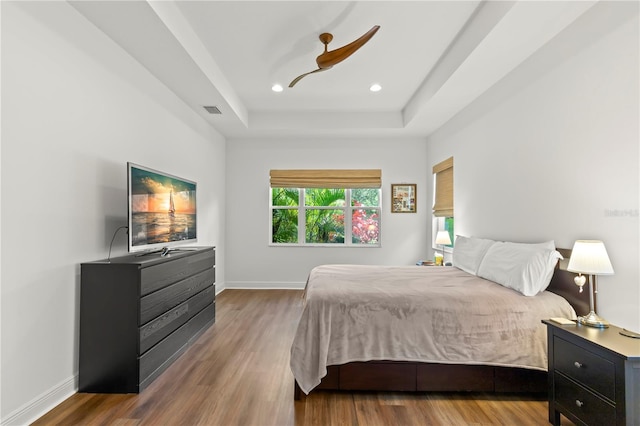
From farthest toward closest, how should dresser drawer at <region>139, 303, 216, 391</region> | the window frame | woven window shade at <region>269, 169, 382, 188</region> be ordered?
the window frame
woven window shade at <region>269, 169, 382, 188</region>
dresser drawer at <region>139, 303, 216, 391</region>

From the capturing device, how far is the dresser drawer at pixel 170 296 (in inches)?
94.0

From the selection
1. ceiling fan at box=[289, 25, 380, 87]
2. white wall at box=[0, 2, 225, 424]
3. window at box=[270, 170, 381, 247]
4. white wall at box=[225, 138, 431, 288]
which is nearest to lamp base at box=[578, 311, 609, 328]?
ceiling fan at box=[289, 25, 380, 87]

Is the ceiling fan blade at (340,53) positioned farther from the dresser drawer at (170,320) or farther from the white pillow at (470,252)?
the dresser drawer at (170,320)

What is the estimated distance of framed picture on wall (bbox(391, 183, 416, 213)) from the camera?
5637mm

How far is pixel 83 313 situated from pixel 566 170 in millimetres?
3666

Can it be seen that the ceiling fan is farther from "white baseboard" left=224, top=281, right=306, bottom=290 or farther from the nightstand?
"white baseboard" left=224, top=281, right=306, bottom=290

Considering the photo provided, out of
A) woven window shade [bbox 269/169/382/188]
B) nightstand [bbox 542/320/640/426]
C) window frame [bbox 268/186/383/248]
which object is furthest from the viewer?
window frame [bbox 268/186/383/248]

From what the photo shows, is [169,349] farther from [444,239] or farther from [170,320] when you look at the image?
[444,239]

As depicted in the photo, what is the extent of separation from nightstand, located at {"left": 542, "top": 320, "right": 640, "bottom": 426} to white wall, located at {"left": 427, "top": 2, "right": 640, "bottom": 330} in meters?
0.47

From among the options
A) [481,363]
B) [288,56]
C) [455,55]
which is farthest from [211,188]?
[481,363]

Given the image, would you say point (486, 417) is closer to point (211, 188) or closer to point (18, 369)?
point (18, 369)

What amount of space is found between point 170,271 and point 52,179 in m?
1.07

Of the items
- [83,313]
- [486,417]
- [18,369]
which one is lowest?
[486,417]

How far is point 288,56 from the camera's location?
11.0 ft
